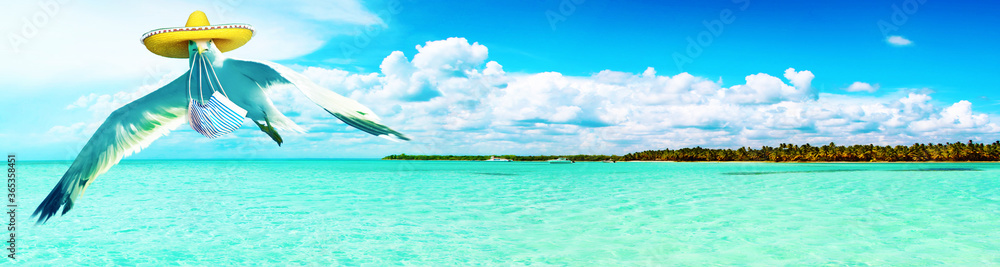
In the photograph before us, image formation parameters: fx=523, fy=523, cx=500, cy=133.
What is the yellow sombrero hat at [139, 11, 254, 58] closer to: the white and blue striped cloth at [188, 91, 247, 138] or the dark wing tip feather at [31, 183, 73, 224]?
the white and blue striped cloth at [188, 91, 247, 138]

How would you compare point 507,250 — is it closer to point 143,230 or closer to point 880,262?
point 880,262

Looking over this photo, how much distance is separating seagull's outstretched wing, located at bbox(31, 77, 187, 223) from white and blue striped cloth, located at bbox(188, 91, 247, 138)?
1.40 m

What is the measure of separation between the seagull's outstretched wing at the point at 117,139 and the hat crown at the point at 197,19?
3.15 feet

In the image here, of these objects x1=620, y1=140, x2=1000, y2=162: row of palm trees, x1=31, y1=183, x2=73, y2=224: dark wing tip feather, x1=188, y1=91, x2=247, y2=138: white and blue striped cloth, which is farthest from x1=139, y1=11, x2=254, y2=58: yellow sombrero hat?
x1=620, y1=140, x2=1000, y2=162: row of palm trees

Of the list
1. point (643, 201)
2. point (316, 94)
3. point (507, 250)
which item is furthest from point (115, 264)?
point (643, 201)

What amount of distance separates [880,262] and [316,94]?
10.1 m

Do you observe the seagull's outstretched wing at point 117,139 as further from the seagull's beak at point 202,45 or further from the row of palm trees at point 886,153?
the row of palm trees at point 886,153

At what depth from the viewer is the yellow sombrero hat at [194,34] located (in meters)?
2.86

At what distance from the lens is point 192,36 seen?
9.55 ft

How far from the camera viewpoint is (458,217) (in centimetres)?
1539

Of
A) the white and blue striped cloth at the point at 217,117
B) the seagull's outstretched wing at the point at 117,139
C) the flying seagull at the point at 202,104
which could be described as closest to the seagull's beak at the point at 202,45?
the flying seagull at the point at 202,104

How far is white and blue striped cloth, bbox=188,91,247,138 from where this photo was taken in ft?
7.85

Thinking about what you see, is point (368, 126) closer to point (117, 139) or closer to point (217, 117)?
point (217, 117)

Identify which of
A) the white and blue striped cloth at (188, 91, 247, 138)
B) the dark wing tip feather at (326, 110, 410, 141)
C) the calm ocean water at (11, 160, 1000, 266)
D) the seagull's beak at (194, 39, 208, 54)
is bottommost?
the calm ocean water at (11, 160, 1000, 266)
